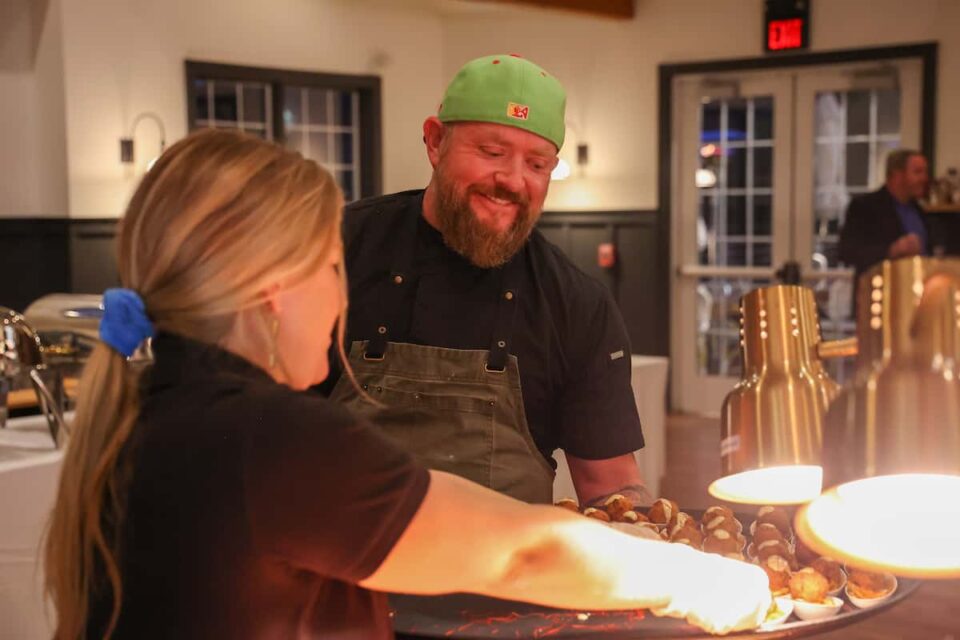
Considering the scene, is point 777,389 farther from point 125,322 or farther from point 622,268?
point 622,268

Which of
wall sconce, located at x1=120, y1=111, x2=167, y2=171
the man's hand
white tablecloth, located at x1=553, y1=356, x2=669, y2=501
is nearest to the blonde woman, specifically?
white tablecloth, located at x1=553, y1=356, x2=669, y2=501

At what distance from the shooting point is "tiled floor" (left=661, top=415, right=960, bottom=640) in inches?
154

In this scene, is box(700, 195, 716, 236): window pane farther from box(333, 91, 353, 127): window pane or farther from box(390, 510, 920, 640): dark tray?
box(390, 510, 920, 640): dark tray

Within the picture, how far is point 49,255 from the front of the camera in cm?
684

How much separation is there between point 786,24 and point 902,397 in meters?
7.11

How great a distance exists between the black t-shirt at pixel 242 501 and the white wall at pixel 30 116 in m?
6.14

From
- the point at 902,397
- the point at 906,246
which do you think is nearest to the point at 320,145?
the point at 906,246

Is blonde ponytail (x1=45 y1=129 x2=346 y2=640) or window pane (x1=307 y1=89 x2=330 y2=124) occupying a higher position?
window pane (x1=307 y1=89 x2=330 y2=124)

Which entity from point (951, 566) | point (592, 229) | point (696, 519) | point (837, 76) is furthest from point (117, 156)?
point (951, 566)

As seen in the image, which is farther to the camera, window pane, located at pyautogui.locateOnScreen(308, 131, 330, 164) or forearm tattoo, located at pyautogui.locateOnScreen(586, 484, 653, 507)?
window pane, located at pyautogui.locateOnScreen(308, 131, 330, 164)

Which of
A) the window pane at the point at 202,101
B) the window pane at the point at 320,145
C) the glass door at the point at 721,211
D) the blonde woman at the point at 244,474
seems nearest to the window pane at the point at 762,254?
the glass door at the point at 721,211

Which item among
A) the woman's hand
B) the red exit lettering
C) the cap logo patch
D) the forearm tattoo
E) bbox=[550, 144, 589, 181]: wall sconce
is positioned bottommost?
the forearm tattoo

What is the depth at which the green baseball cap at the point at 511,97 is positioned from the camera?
2.07m

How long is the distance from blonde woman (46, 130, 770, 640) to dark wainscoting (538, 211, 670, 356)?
22.3 ft
